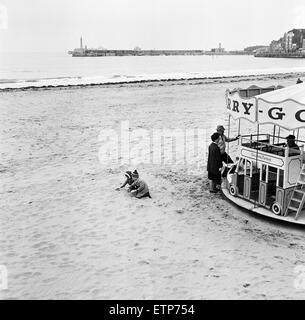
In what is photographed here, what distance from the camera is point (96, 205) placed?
891 cm

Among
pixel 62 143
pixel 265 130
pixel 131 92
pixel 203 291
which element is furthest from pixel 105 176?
pixel 131 92

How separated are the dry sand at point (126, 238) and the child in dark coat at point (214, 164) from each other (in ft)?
1.11

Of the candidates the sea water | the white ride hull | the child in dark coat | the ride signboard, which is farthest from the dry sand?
the sea water

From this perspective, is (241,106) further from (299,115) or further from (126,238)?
(126,238)

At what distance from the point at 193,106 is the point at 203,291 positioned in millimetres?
17965

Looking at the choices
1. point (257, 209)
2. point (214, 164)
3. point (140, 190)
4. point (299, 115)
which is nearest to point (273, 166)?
point (257, 209)

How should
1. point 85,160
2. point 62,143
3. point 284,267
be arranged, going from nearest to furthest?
point 284,267
point 85,160
point 62,143

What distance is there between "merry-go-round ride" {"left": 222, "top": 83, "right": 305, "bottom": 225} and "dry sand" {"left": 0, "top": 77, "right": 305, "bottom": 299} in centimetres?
35

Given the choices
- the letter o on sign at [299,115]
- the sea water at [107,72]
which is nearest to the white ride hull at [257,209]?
the letter o on sign at [299,115]

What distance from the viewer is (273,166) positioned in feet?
26.2

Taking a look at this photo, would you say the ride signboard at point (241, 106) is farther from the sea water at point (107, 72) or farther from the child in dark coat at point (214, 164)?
the sea water at point (107, 72)

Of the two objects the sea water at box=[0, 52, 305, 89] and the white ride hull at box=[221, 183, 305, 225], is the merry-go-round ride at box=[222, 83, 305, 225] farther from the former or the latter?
the sea water at box=[0, 52, 305, 89]

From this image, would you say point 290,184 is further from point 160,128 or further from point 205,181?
point 160,128

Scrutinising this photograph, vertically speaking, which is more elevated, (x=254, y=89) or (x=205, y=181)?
(x=254, y=89)
